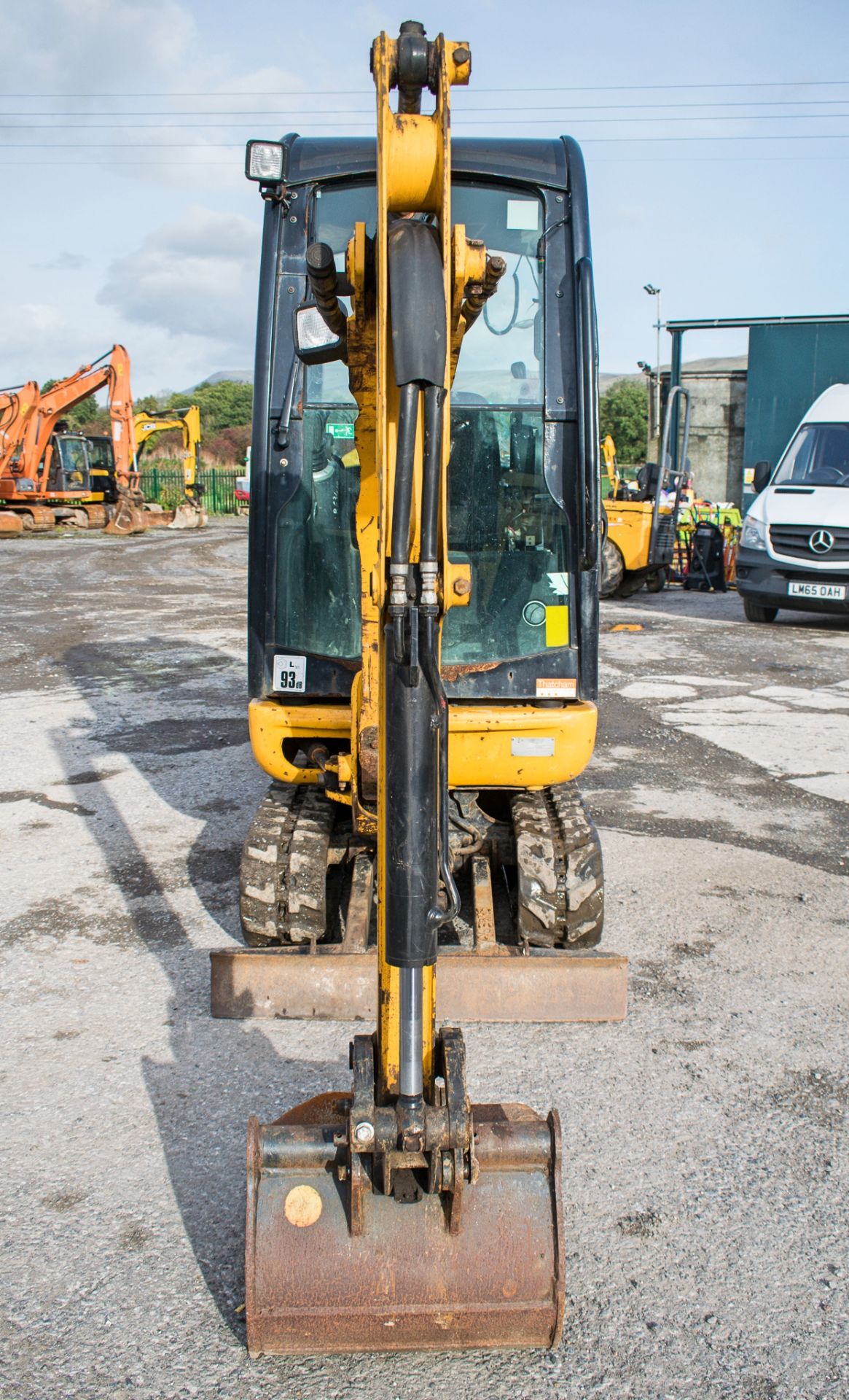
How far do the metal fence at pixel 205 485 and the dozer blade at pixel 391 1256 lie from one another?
44704mm

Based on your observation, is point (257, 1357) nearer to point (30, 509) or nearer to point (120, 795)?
point (120, 795)

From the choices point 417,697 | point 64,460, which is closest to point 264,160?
point 417,697

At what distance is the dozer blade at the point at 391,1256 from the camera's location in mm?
2285

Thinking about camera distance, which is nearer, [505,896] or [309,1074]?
[309,1074]

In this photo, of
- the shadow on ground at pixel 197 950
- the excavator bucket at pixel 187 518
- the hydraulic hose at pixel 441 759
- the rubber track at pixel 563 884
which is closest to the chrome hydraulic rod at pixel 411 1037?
the hydraulic hose at pixel 441 759

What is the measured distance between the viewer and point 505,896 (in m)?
4.97

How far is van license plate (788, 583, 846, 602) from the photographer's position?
42.6ft

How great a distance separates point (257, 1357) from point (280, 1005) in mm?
1408

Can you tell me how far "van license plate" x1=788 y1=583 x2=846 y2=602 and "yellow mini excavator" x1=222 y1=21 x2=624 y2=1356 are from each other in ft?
30.1

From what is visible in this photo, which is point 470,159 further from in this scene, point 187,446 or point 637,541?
point 187,446

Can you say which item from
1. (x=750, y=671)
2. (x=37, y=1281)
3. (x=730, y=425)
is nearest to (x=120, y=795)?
(x=37, y=1281)

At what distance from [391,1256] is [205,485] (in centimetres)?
4536

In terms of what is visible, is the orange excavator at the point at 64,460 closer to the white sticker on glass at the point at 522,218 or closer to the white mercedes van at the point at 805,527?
the white mercedes van at the point at 805,527

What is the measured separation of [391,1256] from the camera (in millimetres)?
2301
